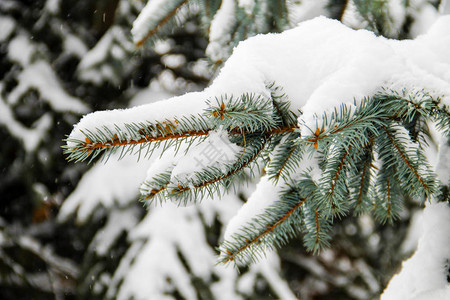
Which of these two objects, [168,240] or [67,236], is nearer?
[168,240]

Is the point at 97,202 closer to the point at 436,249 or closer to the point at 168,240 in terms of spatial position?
the point at 168,240

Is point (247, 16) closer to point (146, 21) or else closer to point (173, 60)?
point (146, 21)

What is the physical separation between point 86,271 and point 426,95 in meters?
2.45

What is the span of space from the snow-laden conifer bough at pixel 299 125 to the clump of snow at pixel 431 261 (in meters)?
0.10

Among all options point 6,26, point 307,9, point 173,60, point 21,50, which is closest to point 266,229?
point 307,9

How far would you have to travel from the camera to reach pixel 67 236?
8.63ft

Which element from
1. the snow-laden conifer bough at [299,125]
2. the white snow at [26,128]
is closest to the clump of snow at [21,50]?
the white snow at [26,128]

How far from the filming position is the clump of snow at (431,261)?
33.4 inches

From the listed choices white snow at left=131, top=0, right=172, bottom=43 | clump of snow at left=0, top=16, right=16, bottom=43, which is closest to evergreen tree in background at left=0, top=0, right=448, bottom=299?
clump of snow at left=0, top=16, right=16, bottom=43

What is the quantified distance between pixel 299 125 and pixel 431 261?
1.89 feet

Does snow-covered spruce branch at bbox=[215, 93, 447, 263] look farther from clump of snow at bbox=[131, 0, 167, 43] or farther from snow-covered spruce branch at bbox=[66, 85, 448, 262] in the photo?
clump of snow at bbox=[131, 0, 167, 43]

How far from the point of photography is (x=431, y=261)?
2.85ft

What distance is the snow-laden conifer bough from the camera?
2.03 ft

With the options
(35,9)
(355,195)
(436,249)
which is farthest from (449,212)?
(35,9)
